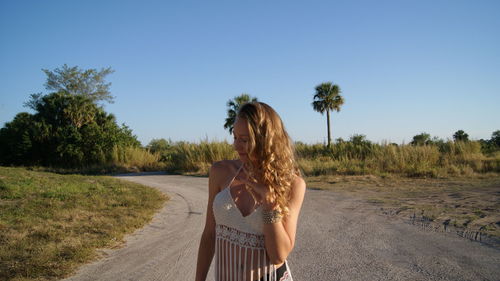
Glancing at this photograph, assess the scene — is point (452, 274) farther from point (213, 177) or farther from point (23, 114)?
point (23, 114)

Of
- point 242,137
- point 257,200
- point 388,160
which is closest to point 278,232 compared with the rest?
point 257,200

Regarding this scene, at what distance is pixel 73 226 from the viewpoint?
5492 mm

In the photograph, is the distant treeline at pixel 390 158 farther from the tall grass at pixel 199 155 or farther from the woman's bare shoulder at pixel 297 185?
the woman's bare shoulder at pixel 297 185

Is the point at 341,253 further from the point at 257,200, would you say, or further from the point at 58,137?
the point at 58,137

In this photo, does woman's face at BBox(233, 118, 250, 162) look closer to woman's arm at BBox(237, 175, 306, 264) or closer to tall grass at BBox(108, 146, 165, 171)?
woman's arm at BBox(237, 175, 306, 264)

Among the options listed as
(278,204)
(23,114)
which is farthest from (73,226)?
(23,114)

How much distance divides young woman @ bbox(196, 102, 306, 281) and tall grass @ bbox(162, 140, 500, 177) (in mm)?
11225

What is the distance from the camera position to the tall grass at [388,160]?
1456cm

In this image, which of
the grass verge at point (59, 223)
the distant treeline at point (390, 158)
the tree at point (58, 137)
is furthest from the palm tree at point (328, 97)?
the grass verge at point (59, 223)

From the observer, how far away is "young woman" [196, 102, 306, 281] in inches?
58.3

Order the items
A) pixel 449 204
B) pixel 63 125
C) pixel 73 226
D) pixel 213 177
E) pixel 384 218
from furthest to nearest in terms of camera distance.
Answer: pixel 63 125
pixel 449 204
pixel 384 218
pixel 73 226
pixel 213 177

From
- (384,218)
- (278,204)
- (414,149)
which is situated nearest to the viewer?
(278,204)

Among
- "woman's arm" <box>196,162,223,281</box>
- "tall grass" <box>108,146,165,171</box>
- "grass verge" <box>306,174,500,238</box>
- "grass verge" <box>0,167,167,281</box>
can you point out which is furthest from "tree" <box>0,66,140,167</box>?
"woman's arm" <box>196,162,223,281</box>

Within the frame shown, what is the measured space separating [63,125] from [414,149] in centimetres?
2320
